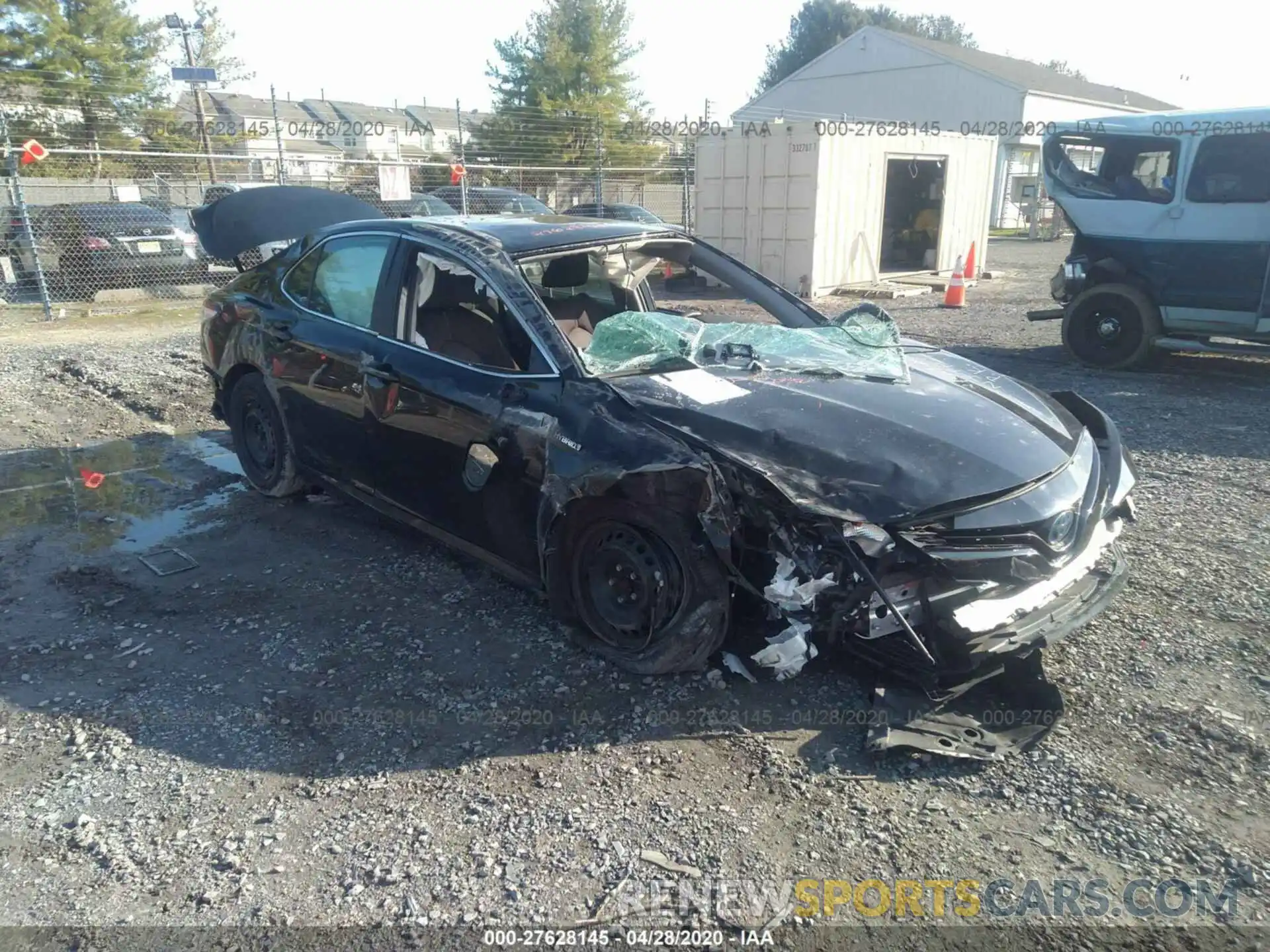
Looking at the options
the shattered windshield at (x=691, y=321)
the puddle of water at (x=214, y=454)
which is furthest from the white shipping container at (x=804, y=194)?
the puddle of water at (x=214, y=454)

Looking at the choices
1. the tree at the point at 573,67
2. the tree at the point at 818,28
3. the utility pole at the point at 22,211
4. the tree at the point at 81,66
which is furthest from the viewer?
the tree at the point at 818,28

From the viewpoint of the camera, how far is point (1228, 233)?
323 inches

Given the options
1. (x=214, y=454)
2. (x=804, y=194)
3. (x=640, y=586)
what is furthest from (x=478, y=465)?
(x=804, y=194)

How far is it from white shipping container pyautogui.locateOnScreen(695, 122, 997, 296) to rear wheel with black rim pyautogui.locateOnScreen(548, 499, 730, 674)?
11.9 m

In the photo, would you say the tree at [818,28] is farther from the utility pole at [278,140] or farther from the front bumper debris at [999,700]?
the front bumper debris at [999,700]

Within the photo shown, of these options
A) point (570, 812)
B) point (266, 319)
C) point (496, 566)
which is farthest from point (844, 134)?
point (570, 812)

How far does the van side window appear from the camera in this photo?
809cm

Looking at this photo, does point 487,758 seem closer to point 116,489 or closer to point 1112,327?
point 116,489

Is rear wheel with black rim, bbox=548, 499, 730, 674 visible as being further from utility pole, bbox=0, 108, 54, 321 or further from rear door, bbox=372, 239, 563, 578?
utility pole, bbox=0, 108, 54, 321

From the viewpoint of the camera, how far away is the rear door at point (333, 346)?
14.4 ft

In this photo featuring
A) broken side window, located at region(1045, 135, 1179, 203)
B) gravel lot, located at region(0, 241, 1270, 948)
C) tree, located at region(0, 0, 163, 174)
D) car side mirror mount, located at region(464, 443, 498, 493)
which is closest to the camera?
gravel lot, located at region(0, 241, 1270, 948)

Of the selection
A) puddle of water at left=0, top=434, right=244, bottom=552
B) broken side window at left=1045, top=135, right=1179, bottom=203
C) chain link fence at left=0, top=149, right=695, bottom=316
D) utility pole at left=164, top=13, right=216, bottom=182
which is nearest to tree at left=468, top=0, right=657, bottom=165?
utility pole at left=164, top=13, right=216, bottom=182

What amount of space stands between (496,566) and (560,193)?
2220 cm

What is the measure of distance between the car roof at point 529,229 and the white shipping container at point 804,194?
410 inches
